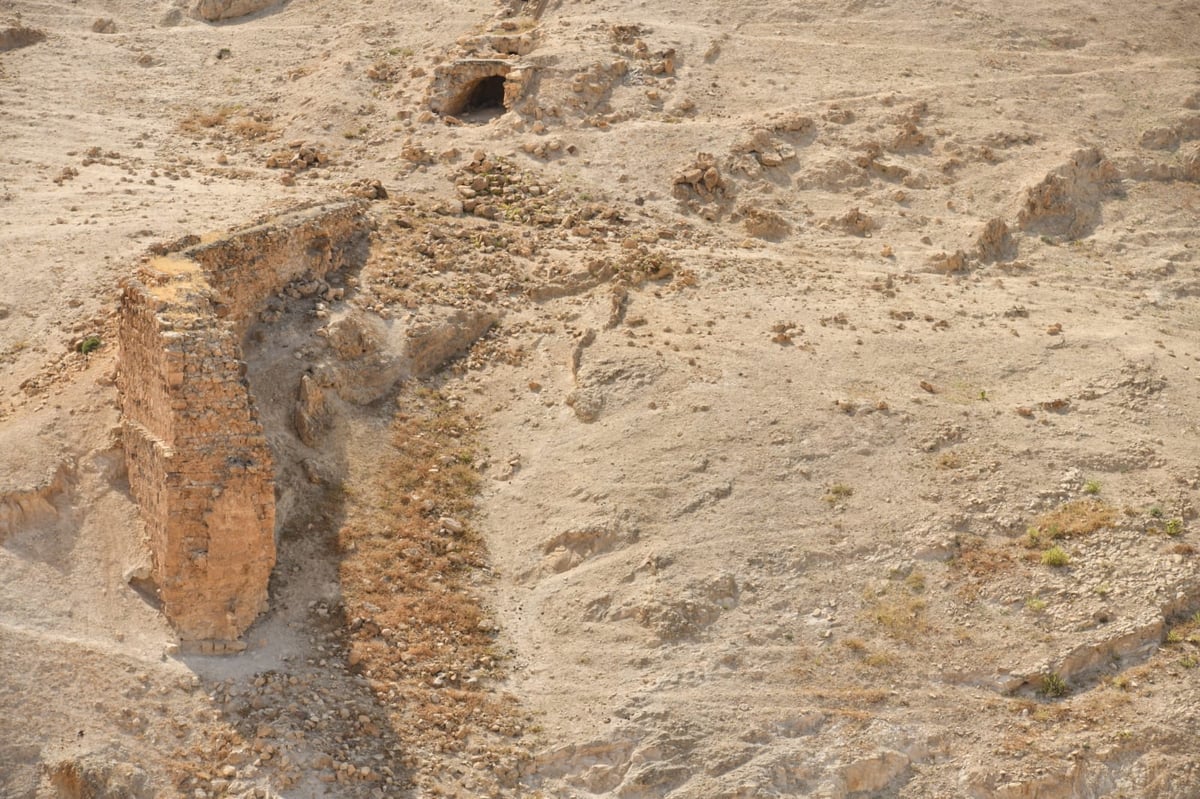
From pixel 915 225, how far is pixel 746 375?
19.8ft

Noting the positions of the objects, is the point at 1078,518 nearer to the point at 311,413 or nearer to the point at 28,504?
the point at 311,413

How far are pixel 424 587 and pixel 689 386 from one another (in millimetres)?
4424

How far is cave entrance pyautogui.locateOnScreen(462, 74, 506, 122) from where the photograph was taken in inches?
1144

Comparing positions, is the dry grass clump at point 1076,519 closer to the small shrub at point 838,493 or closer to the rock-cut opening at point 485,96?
the small shrub at point 838,493

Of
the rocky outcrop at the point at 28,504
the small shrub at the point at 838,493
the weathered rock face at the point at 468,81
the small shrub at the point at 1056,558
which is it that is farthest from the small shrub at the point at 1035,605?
the weathered rock face at the point at 468,81

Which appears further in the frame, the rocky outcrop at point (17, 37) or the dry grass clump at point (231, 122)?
the rocky outcrop at point (17, 37)

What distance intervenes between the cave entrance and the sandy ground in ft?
0.80

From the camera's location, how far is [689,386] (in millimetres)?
21312

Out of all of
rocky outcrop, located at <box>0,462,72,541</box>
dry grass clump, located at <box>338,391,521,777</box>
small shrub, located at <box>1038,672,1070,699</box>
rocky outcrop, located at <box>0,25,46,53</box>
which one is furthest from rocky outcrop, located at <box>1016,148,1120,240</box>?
rocky outcrop, located at <box>0,25,46,53</box>

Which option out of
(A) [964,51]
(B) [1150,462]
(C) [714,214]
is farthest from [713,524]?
(A) [964,51]

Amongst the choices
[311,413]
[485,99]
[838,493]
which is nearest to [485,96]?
[485,99]

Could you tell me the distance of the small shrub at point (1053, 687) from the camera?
17.5 meters

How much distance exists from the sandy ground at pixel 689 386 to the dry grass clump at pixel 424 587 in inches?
6.7

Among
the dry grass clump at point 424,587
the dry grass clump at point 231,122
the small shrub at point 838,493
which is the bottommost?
the dry grass clump at point 424,587
